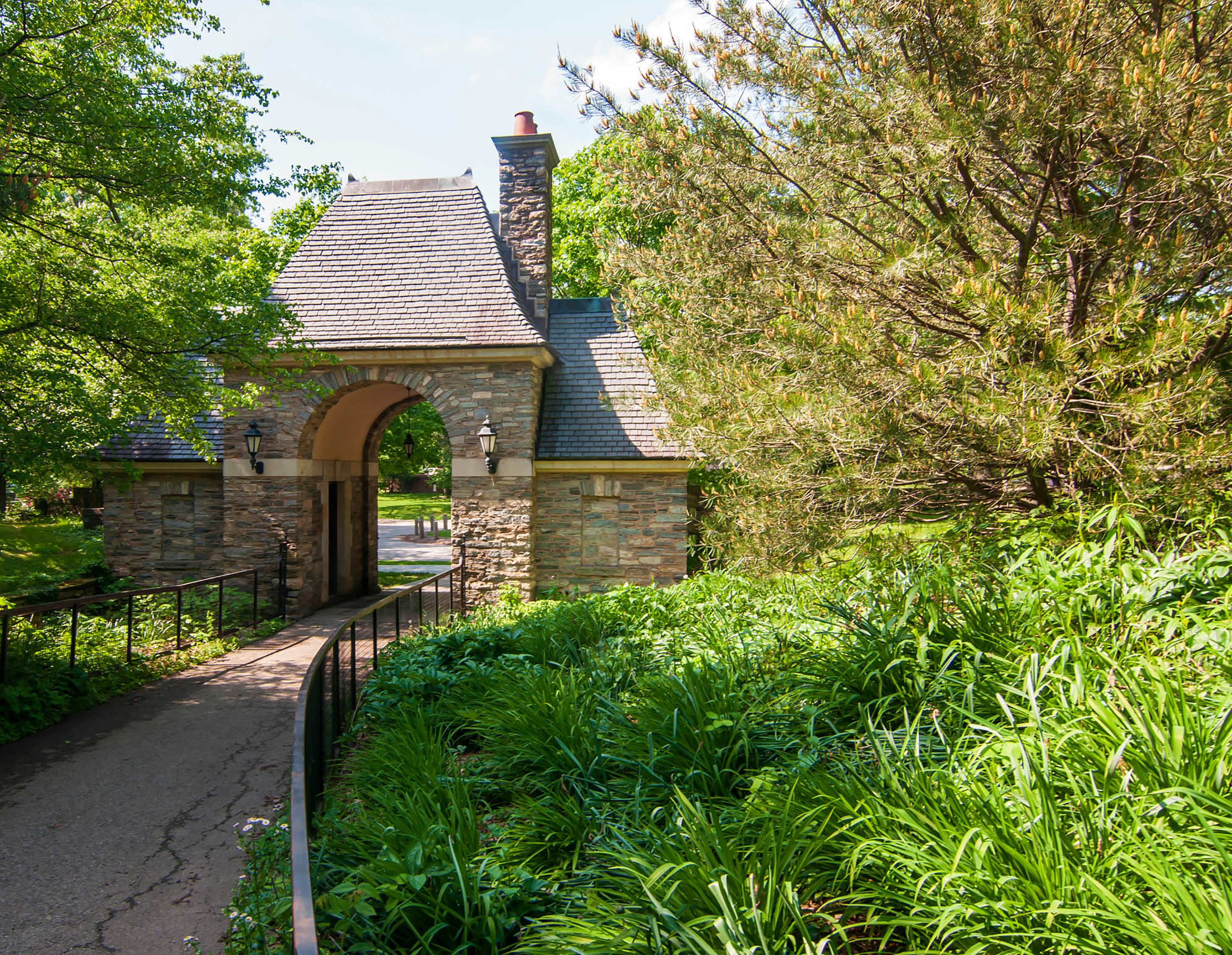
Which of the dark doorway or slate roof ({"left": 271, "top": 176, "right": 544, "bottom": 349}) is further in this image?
the dark doorway

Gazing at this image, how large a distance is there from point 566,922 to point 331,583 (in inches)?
506

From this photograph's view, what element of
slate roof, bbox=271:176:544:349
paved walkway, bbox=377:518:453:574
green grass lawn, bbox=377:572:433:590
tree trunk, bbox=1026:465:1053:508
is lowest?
paved walkway, bbox=377:518:453:574

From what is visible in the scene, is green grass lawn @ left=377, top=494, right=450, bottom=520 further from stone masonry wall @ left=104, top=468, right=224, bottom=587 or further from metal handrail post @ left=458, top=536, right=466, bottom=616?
metal handrail post @ left=458, top=536, right=466, bottom=616

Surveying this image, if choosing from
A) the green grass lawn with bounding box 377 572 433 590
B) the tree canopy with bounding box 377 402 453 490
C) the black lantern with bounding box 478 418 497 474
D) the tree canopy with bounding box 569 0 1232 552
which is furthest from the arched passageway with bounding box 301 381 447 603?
the tree canopy with bounding box 377 402 453 490

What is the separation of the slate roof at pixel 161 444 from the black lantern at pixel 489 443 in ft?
15.1

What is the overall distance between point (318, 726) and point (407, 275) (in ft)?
35.0

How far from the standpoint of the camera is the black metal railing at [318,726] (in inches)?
80.2

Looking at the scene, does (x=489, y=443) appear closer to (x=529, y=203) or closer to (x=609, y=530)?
(x=609, y=530)

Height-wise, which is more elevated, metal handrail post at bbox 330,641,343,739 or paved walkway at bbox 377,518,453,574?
metal handrail post at bbox 330,641,343,739

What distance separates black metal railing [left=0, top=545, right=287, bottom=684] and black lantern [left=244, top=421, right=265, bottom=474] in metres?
1.33

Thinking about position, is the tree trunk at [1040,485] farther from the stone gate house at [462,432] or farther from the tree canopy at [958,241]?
the stone gate house at [462,432]

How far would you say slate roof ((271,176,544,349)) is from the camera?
40.8 feet

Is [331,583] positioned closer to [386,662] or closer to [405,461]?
[386,662]

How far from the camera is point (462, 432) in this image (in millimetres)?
12328
